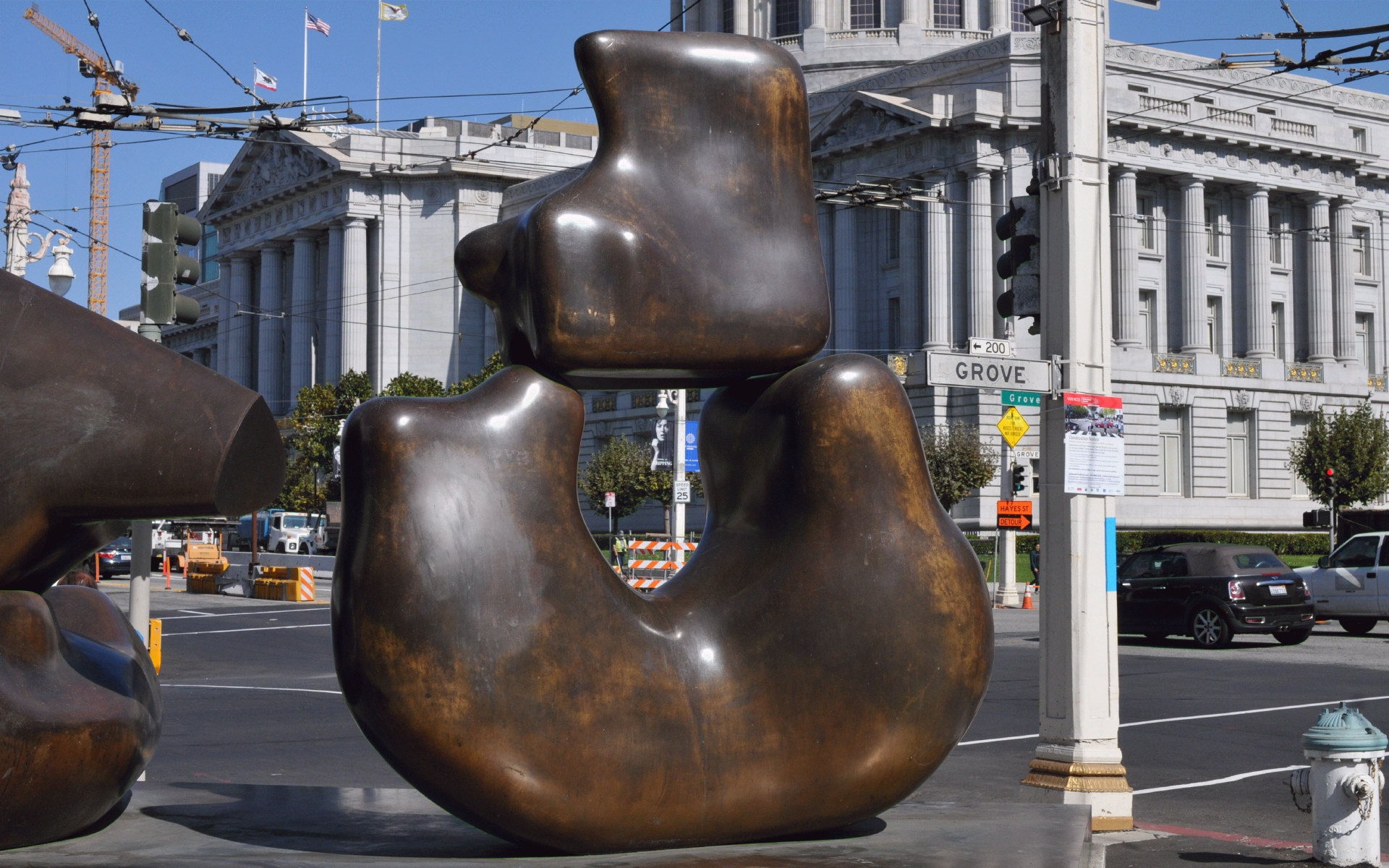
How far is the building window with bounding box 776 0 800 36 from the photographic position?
77.8 m

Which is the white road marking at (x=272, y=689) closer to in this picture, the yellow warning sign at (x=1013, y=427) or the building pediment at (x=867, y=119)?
the yellow warning sign at (x=1013, y=427)

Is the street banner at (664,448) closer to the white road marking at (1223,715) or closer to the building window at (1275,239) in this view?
the white road marking at (1223,715)

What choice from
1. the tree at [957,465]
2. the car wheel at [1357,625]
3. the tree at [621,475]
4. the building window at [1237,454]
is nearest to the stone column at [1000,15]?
the building window at [1237,454]

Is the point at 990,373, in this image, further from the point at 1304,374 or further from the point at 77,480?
the point at 1304,374

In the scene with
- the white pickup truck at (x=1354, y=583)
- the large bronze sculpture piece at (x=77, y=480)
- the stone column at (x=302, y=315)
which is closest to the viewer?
the large bronze sculpture piece at (x=77, y=480)

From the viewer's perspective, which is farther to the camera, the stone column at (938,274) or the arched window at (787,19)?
the arched window at (787,19)

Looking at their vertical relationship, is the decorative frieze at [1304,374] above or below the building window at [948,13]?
below

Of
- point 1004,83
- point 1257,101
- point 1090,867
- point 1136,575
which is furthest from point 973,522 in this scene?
point 1090,867

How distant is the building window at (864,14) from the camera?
250 ft

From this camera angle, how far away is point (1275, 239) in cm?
6644

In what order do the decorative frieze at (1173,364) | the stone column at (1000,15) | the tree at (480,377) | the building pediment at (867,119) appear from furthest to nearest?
the stone column at (1000,15) → the decorative frieze at (1173,364) → the tree at (480,377) → the building pediment at (867,119)

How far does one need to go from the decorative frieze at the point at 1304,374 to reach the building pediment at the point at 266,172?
4867 cm

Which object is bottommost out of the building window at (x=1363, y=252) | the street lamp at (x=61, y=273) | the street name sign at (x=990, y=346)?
the street name sign at (x=990, y=346)

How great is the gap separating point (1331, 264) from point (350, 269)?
49.4 meters
